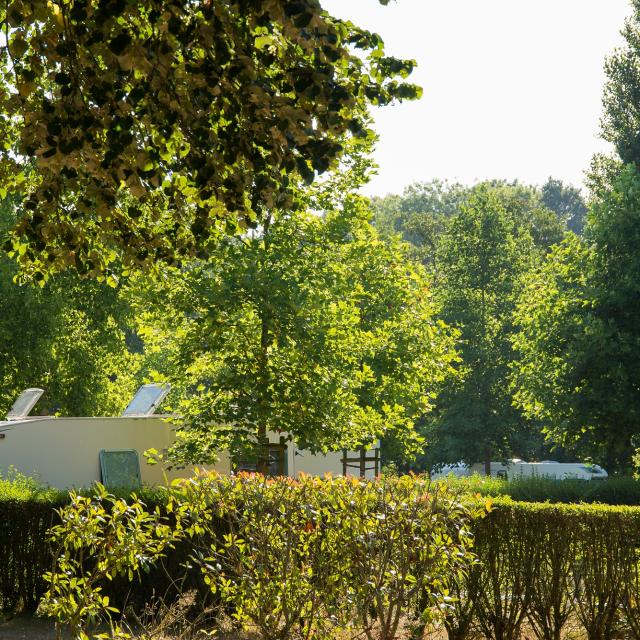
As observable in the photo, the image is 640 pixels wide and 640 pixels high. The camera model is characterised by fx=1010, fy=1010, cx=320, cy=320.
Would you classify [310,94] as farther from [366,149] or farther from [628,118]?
[628,118]

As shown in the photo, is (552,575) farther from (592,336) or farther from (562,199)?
(562,199)

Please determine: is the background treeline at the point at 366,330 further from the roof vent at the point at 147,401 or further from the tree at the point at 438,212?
the tree at the point at 438,212

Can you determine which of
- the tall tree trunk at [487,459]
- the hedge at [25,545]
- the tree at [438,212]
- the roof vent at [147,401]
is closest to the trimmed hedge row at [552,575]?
the hedge at [25,545]

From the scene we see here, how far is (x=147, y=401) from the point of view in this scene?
1780 cm

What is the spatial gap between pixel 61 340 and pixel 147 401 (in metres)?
8.79

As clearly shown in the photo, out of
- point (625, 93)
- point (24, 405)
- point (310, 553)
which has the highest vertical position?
point (625, 93)

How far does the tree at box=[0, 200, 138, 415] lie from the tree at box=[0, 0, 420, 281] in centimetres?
1791

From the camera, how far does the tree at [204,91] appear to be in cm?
501

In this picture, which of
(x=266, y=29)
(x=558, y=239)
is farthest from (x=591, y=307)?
(x=558, y=239)

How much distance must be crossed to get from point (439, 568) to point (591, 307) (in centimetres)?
1769

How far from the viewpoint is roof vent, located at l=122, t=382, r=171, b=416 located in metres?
17.4

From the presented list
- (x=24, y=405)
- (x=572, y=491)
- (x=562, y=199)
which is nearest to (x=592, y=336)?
(x=572, y=491)

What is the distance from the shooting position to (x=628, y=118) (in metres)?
28.5

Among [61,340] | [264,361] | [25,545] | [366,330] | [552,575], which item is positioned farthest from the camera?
[61,340]
